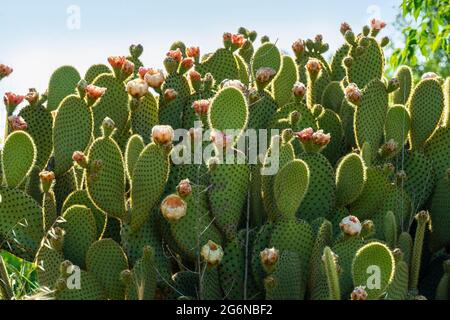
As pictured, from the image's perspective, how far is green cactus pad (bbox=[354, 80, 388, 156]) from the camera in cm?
412

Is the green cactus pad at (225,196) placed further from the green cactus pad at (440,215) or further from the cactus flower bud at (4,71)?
the cactus flower bud at (4,71)

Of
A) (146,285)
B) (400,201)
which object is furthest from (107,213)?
(400,201)

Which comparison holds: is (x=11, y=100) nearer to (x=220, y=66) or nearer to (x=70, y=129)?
(x=70, y=129)

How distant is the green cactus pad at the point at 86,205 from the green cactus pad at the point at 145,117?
0.39 metres

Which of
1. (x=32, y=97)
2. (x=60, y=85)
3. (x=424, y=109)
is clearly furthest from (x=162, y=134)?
(x=424, y=109)

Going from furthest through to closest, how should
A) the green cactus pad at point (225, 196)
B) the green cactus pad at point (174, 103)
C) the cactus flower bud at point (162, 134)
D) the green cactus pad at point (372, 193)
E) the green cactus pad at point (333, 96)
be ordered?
1. the green cactus pad at point (333, 96)
2. the green cactus pad at point (174, 103)
3. the green cactus pad at point (372, 193)
4. the green cactus pad at point (225, 196)
5. the cactus flower bud at point (162, 134)

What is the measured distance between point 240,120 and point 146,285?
2.65ft

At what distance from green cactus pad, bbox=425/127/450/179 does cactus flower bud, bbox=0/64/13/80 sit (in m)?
2.02

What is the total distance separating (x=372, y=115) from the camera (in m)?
4.15

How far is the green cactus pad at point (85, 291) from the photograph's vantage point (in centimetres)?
341

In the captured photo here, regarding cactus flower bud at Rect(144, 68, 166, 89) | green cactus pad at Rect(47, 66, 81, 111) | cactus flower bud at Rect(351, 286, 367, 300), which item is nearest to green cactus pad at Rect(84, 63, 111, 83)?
green cactus pad at Rect(47, 66, 81, 111)

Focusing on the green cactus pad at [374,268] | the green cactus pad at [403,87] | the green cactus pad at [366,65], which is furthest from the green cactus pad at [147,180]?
the green cactus pad at [403,87]

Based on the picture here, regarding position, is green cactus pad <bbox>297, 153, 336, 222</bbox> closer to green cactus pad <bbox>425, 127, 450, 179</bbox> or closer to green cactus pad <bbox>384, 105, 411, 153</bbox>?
green cactus pad <bbox>384, 105, 411, 153</bbox>
